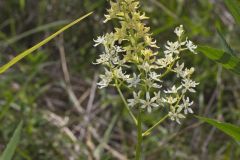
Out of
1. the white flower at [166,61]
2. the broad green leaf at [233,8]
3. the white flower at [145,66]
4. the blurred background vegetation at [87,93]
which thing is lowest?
the white flower at [145,66]

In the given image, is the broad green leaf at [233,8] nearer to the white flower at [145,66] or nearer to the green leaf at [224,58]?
the green leaf at [224,58]

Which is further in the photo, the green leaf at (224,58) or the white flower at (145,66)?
the green leaf at (224,58)

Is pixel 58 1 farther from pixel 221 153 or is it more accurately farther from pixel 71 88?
pixel 221 153

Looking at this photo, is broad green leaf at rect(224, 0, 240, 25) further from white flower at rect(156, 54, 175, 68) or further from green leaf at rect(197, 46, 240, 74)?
white flower at rect(156, 54, 175, 68)

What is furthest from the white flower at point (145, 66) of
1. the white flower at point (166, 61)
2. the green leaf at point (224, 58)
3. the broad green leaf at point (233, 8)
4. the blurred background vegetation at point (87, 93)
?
the blurred background vegetation at point (87, 93)

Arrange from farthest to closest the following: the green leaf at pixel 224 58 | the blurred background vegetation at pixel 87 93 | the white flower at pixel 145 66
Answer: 1. the blurred background vegetation at pixel 87 93
2. the green leaf at pixel 224 58
3. the white flower at pixel 145 66

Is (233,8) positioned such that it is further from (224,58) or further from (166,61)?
(166,61)

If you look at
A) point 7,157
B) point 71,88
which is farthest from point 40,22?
point 7,157

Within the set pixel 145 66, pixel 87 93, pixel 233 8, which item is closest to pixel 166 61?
pixel 145 66
